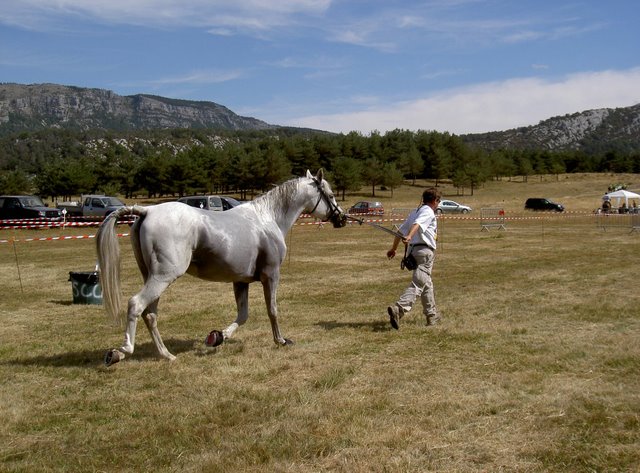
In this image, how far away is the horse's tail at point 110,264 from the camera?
276 inches

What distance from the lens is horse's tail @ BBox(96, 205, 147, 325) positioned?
700cm

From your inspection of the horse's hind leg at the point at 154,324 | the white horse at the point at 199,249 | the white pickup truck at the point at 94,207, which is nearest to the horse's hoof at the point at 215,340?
the white horse at the point at 199,249

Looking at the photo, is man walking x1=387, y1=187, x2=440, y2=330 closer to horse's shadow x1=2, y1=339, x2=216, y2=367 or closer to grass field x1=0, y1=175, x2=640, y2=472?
grass field x1=0, y1=175, x2=640, y2=472

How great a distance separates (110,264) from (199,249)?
39.8 inches

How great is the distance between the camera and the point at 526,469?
13.5 ft

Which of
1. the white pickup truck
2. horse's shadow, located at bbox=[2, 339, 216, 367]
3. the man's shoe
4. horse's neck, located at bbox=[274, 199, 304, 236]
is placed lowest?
horse's shadow, located at bbox=[2, 339, 216, 367]

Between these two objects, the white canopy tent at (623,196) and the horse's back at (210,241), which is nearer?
the horse's back at (210,241)

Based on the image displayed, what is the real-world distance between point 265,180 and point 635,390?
75.6 m

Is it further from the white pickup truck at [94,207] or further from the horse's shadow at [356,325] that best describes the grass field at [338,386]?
the white pickup truck at [94,207]

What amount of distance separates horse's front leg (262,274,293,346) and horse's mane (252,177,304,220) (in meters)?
0.89

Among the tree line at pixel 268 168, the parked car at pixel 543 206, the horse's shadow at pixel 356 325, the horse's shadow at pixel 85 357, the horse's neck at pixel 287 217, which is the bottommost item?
the parked car at pixel 543 206

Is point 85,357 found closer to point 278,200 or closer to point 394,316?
point 278,200

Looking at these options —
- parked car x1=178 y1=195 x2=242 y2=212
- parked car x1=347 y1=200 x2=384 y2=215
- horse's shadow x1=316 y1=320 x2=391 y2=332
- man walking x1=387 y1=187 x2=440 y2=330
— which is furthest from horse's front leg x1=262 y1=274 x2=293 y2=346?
parked car x1=347 y1=200 x2=384 y2=215

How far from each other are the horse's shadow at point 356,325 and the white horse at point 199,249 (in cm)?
139
